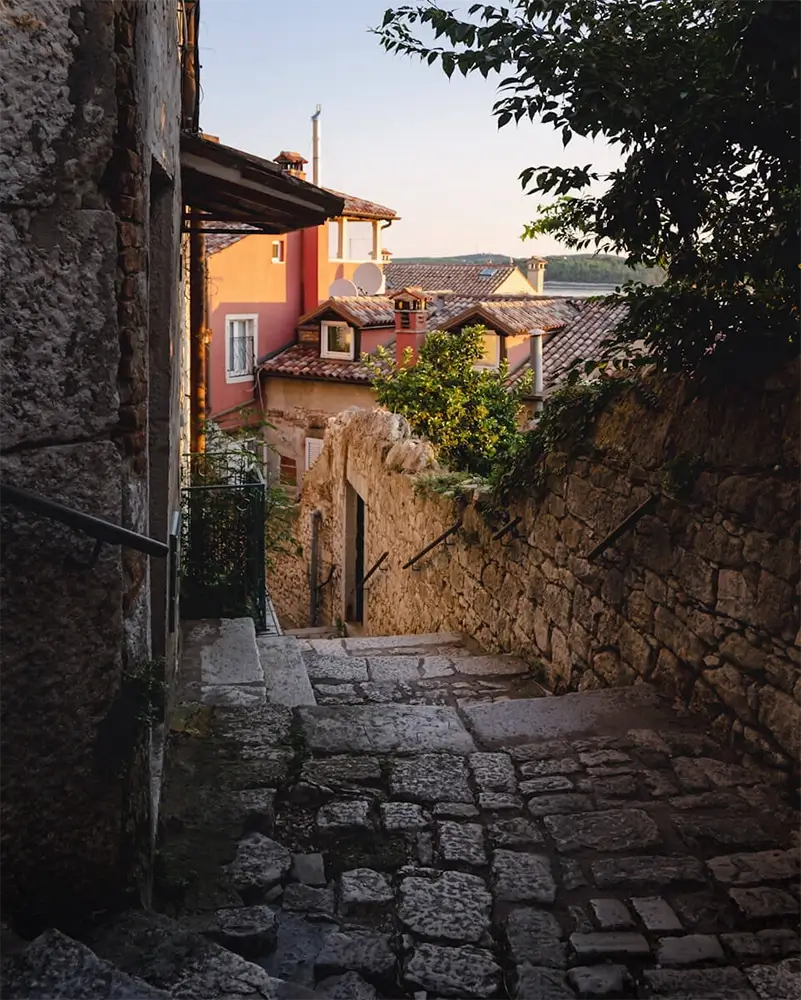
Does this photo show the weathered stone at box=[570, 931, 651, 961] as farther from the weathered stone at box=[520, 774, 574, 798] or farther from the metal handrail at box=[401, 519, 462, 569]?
the metal handrail at box=[401, 519, 462, 569]

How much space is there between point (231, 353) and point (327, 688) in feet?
71.2

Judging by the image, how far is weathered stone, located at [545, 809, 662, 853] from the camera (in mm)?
3514

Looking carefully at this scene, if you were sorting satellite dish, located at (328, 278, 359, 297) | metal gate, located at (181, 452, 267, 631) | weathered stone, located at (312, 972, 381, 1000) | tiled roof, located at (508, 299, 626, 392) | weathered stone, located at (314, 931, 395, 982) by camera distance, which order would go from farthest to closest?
satellite dish, located at (328, 278, 359, 297) → tiled roof, located at (508, 299, 626, 392) → metal gate, located at (181, 452, 267, 631) → weathered stone, located at (314, 931, 395, 982) → weathered stone, located at (312, 972, 381, 1000)

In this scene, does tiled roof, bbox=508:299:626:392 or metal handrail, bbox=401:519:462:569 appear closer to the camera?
metal handrail, bbox=401:519:462:569

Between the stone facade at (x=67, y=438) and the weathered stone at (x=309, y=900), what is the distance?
2.02 ft

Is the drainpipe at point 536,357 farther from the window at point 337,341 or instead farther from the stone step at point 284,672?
the stone step at point 284,672

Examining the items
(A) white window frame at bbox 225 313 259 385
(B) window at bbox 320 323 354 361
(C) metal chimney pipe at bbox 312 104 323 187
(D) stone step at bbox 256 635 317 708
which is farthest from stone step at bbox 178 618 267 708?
(C) metal chimney pipe at bbox 312 104 323 187

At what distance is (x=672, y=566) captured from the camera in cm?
495

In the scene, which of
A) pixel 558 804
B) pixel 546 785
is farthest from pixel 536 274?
pixel 558 804

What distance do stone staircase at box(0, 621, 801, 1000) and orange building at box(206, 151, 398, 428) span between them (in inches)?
819

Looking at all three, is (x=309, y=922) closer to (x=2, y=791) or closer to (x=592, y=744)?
(x=2, y=791)

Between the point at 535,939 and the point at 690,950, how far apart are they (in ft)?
1.42

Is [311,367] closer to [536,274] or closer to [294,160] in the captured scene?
[294,160]

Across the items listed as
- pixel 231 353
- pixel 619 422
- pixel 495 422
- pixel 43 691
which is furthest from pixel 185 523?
pixel 231 353
